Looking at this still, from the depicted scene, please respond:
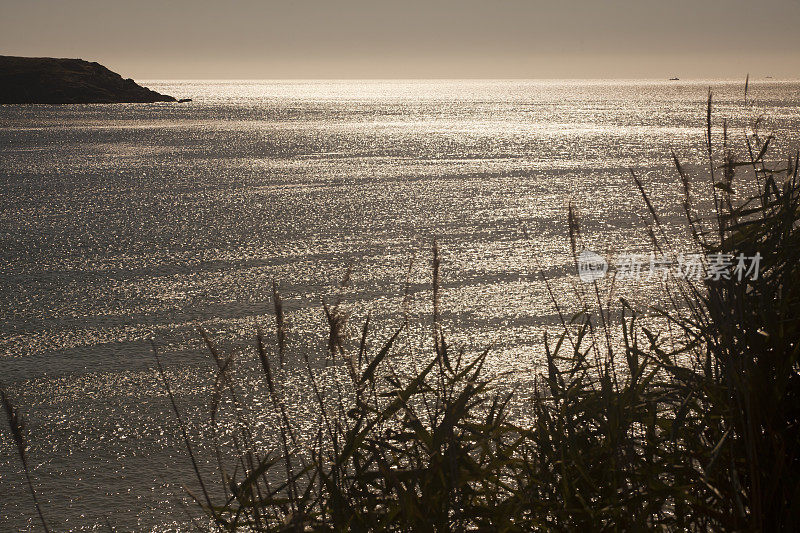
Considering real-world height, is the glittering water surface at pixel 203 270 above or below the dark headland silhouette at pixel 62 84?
below

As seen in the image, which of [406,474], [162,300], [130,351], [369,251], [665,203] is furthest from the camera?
[665,203]

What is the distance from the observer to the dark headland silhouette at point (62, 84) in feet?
399

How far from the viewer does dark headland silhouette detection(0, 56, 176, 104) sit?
122m

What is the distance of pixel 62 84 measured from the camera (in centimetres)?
12544

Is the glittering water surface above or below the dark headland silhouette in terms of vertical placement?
below

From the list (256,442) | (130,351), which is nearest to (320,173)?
(130,351)

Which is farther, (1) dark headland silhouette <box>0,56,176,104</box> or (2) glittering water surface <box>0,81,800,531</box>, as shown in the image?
(1) dark headland silhouette <box>0,56,176,104</box>

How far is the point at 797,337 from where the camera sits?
270cm

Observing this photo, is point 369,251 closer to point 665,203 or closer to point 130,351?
point 130,351

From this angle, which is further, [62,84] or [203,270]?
[62,84]

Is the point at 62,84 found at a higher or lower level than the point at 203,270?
higher

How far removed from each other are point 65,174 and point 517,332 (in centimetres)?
2906

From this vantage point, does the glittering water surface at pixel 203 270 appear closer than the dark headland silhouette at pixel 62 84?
Answer: Yes

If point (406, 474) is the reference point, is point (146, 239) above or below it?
below
